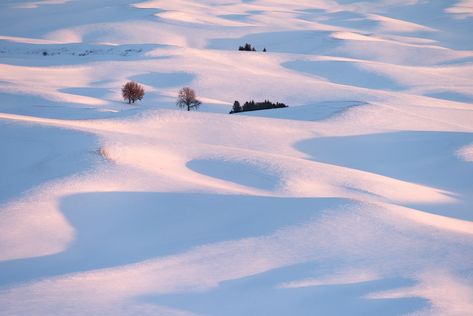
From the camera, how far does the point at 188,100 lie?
2859cm

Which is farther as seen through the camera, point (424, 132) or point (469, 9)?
point (469, 9)

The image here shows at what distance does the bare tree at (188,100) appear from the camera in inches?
1125

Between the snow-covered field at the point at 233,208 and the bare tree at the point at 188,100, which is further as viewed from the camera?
the bare tree at the point at 188,100

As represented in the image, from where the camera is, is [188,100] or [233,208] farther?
[188,100]

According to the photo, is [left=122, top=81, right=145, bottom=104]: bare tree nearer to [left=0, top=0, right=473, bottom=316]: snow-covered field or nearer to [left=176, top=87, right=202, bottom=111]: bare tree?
[left=0, top=0, right=473, bottom=316]: snow-covered field

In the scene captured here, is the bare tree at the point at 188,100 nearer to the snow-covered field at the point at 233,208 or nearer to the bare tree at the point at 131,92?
the snow-covered field at the point at 233,208

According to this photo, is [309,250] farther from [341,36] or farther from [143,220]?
[341,36]

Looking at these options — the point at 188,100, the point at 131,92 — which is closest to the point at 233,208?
the point at 188,100

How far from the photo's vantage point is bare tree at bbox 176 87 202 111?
2858 cm

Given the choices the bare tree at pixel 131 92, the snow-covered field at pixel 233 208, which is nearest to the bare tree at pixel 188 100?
the snow-covered field at pixel 233 208

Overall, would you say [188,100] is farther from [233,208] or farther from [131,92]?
[233,208]

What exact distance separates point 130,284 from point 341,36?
166ft

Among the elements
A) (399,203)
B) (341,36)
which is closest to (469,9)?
(341,36)

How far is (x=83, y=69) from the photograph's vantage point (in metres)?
37.8
